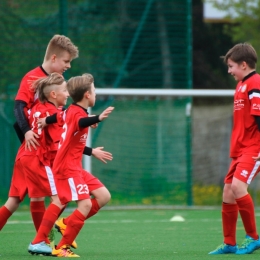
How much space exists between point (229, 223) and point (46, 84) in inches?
78.3

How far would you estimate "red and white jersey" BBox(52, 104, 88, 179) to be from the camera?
628 centimetres

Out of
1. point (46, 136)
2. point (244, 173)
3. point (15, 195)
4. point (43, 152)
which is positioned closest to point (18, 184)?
point (15, 195)

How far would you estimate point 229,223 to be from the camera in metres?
6.67

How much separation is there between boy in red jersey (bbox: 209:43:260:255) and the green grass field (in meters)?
0.21

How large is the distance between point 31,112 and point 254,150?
6.54ft

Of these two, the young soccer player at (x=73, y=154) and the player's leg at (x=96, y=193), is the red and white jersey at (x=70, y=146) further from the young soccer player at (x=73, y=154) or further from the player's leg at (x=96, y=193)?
the player's leg at (x=96, y=193)

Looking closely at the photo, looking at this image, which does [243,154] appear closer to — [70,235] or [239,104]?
[239,104]

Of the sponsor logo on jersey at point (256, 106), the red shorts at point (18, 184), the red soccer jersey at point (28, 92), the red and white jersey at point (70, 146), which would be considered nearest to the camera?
the red and white jersey at point (70, 146)

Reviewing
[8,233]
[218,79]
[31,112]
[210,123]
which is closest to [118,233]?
[8,233]

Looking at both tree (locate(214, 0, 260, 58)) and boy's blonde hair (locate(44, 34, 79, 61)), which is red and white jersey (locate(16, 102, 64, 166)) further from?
tree (locate(214, 0, 260, 58))

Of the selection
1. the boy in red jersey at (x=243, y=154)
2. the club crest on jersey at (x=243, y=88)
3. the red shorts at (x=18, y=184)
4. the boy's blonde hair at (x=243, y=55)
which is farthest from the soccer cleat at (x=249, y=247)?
the red shorts at (x=18, y=184)

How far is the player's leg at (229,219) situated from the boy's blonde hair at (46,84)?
1.69 meters

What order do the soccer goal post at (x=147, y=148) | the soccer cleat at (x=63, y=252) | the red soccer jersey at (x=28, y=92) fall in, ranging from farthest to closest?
the soccer goal post at (x=147, y=148)
the red soccer jersey at (x=28, y=92)
the soccer cleat at (x=63, y=252)

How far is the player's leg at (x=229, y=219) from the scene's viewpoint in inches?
260
